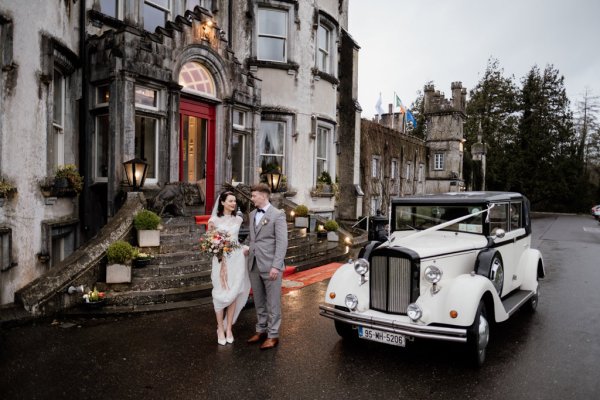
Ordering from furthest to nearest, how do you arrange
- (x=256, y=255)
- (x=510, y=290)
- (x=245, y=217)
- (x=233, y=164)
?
(x=233, y=164) → (x=245, y=217) → (x=510, y=290) → (x=256, y=255)

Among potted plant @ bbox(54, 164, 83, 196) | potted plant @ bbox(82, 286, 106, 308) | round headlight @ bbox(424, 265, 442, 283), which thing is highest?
potted plant @ bbox(54, 164, 83, 196)

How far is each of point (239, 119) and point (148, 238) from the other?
621 cm

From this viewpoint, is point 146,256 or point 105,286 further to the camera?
point 146,256

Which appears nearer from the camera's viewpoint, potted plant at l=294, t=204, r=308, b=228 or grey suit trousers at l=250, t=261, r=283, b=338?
grey suit trousers at l=250, t=261, r=283, b=338

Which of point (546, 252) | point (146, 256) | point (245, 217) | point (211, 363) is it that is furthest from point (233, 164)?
point (546, 252)

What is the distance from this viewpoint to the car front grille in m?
5.10

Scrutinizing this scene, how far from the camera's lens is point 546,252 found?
1504cm

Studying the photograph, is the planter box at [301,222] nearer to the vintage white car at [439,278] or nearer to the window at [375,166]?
the vintage white car at [439,278]

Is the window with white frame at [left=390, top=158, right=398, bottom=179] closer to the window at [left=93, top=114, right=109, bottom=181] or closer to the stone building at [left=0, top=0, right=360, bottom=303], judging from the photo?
the stone building at [left=0, top=0, right=360, bottom=303]

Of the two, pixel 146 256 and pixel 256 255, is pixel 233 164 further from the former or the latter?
pixel 256 255

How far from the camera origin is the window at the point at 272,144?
49.6 feet

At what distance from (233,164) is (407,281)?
9475 millimetres

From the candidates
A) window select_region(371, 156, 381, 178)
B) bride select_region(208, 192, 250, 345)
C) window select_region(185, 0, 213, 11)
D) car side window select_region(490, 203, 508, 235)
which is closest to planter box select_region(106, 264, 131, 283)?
bride select_region(208, 192, 250, 345)

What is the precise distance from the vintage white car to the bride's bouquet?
1.49 m
